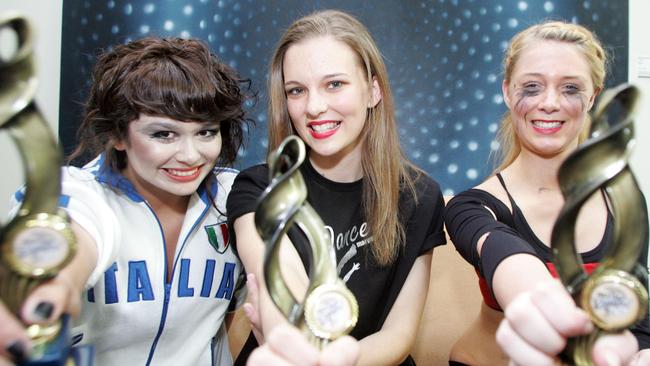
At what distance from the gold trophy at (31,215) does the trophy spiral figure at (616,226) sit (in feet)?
1.65

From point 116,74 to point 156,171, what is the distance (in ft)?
0.70

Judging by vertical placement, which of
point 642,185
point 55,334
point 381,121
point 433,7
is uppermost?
point 433,7

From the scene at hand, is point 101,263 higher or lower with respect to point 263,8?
lower

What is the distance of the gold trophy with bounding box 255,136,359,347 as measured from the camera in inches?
20.9

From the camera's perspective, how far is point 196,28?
199cm

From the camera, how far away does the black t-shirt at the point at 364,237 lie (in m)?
1.12

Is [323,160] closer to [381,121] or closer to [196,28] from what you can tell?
[381,121]

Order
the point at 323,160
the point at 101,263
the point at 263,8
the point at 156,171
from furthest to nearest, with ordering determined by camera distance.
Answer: the point at 263,8
the point at 323,160
the point at 156,171
the point at 101,263

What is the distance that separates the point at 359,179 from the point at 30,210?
760 millimetres

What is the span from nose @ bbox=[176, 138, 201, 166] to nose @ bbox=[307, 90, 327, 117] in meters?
0.24

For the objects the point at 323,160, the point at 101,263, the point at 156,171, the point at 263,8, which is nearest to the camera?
the point at 101,263

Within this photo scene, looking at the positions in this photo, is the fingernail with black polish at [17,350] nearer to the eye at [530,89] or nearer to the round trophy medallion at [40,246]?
the round trophy medallion at [40,246]

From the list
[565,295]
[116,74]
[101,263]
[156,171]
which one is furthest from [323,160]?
[565,295]

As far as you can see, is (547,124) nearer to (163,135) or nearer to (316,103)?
(316,103)
